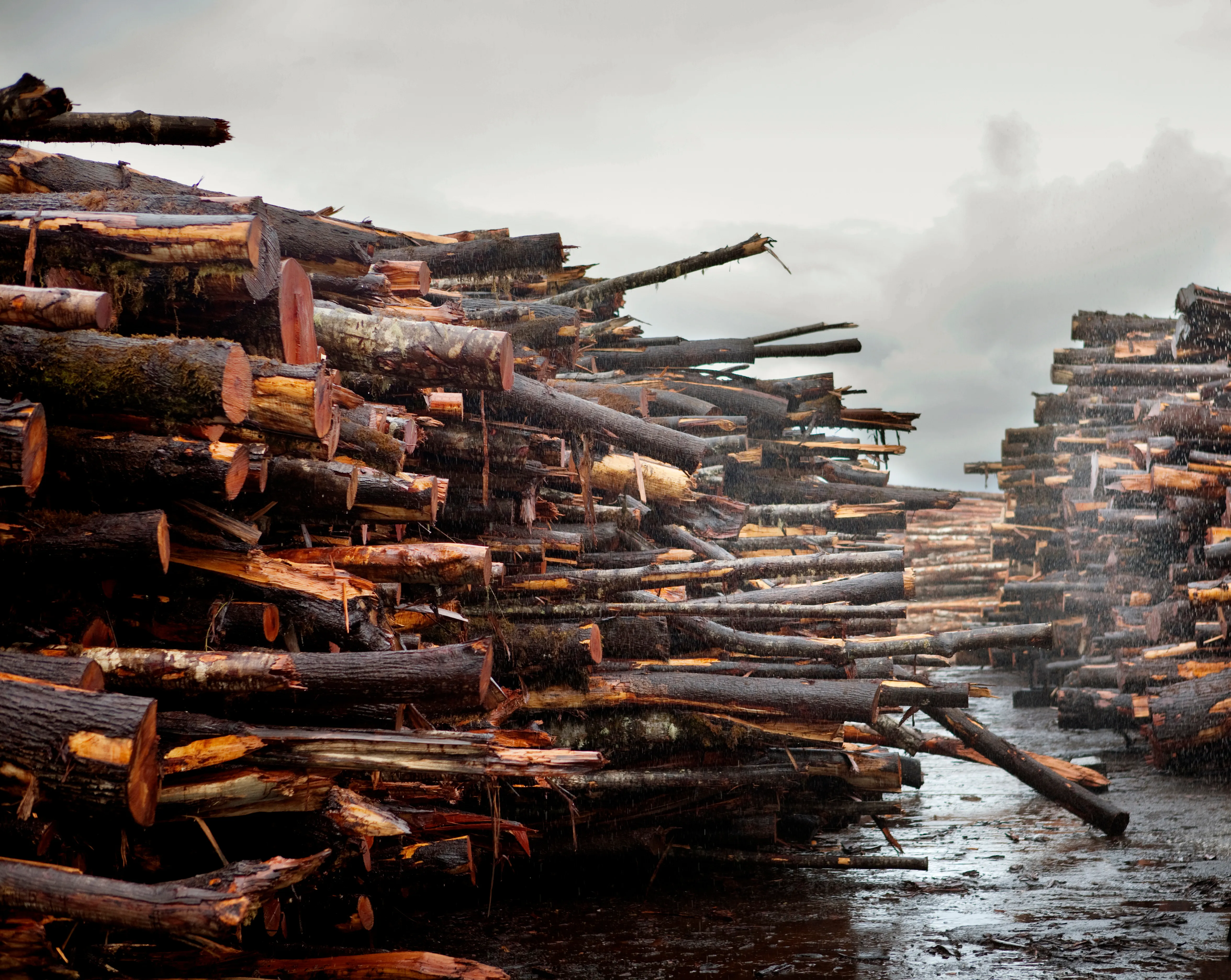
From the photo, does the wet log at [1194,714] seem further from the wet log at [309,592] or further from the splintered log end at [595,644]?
the wet log at [309,592]

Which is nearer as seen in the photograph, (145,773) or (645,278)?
(145,773)

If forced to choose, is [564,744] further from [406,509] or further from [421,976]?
[421,976]

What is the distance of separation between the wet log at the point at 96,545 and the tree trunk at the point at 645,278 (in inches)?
294

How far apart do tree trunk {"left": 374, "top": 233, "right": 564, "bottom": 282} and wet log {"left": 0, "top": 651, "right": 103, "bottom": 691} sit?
23.5 ft

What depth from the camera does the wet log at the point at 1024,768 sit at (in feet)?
28.9

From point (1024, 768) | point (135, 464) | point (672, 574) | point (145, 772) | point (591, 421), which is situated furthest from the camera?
point (1024, 768)

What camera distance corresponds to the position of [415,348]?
653 cm

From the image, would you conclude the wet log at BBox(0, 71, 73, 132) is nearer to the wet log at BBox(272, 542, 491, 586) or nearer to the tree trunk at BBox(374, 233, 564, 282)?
the wet log at BBox(272, 542, 491, 586)

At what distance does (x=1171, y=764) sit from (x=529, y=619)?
7479 mm

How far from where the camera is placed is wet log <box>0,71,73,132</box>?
493cm

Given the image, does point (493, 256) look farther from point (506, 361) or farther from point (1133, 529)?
point (1133, 529)

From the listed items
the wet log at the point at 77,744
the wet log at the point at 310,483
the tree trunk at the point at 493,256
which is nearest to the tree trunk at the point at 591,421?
the wet log at the point at 310,483

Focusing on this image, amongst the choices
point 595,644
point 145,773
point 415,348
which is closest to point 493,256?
point 415,348

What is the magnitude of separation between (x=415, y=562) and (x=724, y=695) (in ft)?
7.98
